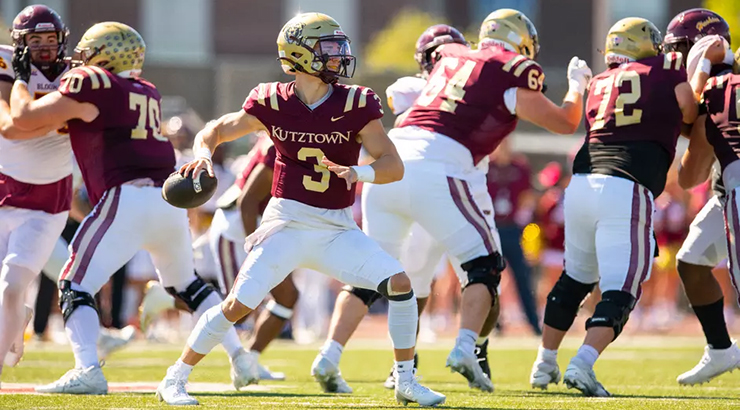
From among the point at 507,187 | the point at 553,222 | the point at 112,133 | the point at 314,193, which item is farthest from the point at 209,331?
the point at 553,222

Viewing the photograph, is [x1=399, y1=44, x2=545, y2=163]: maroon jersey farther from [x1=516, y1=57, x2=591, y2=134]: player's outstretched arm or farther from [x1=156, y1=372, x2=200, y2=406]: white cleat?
[x1=156, y1=372, x2=200, y2=406]: white cleat

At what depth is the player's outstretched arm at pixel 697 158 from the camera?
6.96m

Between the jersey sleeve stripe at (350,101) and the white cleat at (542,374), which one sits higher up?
the jersey sleeve stripe at (350,101)

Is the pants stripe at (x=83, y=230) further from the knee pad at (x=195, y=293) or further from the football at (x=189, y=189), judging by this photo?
the football at (x=189, y=189)

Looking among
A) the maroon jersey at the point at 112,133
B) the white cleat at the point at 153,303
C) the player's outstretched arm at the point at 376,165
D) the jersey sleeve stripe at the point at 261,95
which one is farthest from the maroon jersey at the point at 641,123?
the white cleat at the point at 153,303

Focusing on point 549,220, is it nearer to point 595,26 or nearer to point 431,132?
point 431,132

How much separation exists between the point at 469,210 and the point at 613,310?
3.12 ft

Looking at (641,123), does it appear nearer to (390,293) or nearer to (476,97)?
(476,97)

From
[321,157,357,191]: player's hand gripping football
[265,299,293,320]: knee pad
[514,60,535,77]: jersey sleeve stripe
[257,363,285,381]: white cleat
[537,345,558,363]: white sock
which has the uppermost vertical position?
[514,60,535,77]: jersey sleeve stripe

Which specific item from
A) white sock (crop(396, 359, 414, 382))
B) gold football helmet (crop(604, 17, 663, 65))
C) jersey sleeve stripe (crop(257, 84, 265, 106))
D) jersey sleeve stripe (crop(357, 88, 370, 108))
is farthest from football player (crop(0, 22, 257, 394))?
gold football helmet (crop(604, 17, 663, 65))

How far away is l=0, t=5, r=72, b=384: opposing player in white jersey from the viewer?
263 inches

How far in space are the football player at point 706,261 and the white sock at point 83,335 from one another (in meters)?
3.41

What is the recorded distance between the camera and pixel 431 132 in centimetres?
698

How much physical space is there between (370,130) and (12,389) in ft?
8.48
